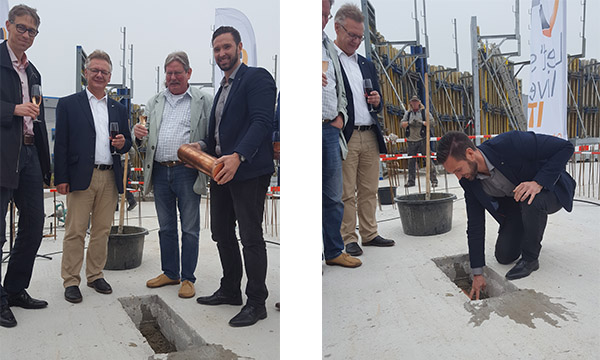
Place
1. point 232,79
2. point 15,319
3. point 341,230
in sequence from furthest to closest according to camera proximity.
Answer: point 341,230 → point 232,79 → point 15,319

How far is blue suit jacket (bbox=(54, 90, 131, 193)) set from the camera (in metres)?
1.54

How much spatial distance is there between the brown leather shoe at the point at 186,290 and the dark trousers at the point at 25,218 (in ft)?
1.64

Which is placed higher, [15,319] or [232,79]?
[232,79]

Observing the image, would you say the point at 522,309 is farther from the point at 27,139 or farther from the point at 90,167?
the point at 27,139

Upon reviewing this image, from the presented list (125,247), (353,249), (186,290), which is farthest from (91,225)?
(353,249)

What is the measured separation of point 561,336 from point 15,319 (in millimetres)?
1754

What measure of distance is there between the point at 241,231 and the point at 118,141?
55 cm

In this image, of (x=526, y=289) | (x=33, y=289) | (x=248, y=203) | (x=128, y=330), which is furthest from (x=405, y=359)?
(x=33, y=289)

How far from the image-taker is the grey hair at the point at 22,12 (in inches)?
58.3

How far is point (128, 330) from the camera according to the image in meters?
1.60

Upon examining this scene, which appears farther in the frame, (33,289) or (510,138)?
(510,138)

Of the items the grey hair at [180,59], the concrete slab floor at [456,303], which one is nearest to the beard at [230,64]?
the grey hair at [180,59]

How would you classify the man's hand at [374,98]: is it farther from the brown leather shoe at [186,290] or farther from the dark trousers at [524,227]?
the brown leather shoe at [186,290]

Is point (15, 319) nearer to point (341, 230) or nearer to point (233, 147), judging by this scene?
point (233, 147)
